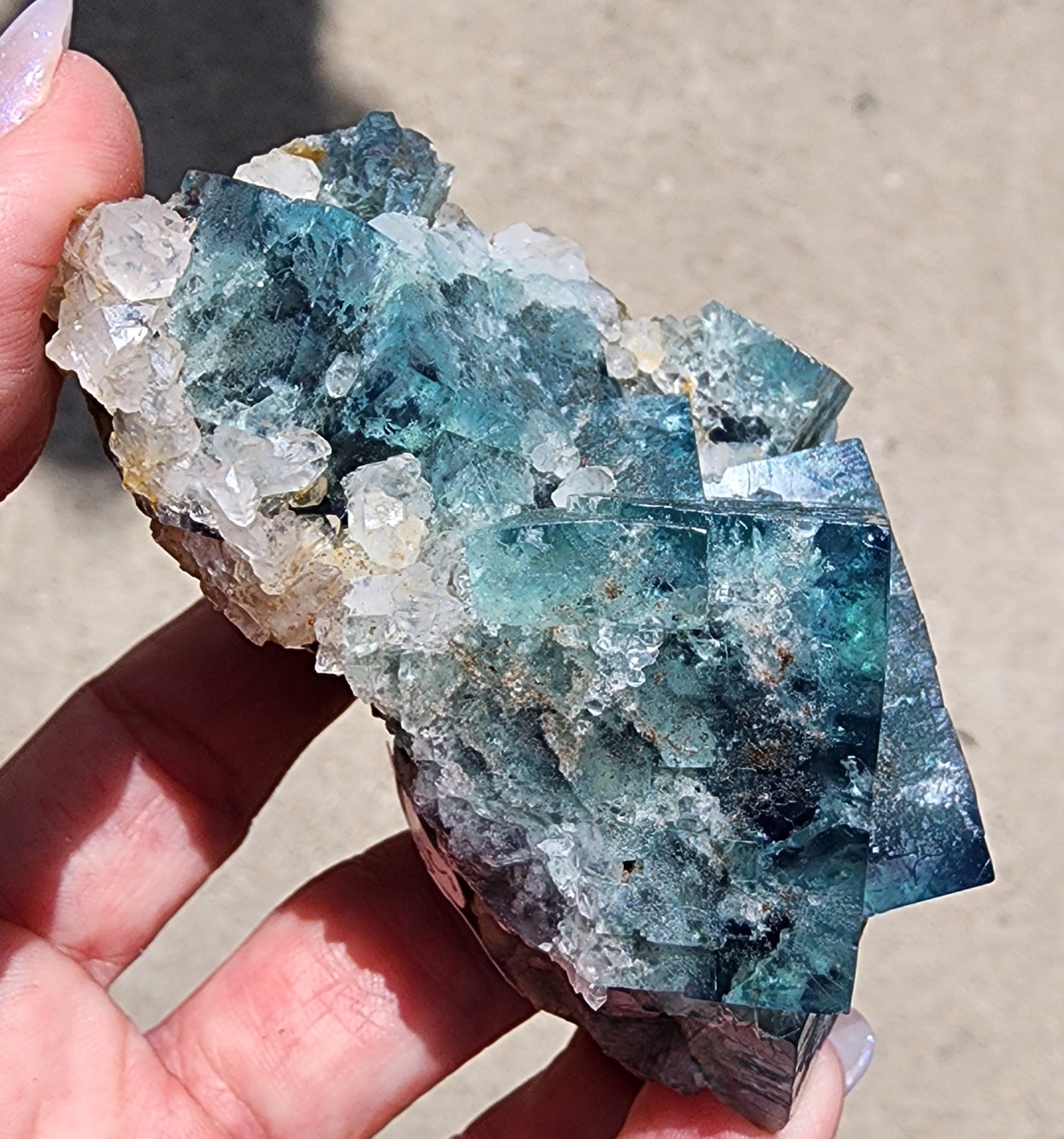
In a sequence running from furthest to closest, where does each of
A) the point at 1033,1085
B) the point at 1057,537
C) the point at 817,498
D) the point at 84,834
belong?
the point at 1057,537 < the point at 1033,1085 < the point at 84,834 < the point at 817,498

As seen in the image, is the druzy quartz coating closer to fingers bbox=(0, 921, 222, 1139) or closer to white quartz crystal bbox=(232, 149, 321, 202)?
white quartz crystal bbox=(232, 149, 321, 202)

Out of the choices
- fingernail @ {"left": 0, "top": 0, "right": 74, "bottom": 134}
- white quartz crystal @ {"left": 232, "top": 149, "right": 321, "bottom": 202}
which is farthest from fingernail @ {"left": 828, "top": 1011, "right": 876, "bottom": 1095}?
fingernail @ {"left": 0, "top": 0, "right": 74, "bottom": 134}

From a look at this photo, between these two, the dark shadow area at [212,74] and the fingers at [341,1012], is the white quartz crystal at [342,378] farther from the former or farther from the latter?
the dark shadow area at [212,74]

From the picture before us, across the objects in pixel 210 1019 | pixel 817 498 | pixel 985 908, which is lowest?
pixel 985 908

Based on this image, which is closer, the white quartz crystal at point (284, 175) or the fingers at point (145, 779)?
the white quartz crystal at point (284, 175)

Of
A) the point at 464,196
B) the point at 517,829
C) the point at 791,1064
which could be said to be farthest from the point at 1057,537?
the point at 517,829

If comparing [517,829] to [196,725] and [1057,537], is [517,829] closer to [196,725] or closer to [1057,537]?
[196,725]

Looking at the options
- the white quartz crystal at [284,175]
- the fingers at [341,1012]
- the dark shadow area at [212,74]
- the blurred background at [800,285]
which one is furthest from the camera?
the dark shadow area at [212,74]

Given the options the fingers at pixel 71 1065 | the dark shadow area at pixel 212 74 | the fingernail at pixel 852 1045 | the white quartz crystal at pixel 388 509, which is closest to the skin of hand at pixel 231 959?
the fingers at pixel 71 1065

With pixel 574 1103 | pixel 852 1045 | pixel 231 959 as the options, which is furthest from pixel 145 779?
pixel 852 1045
